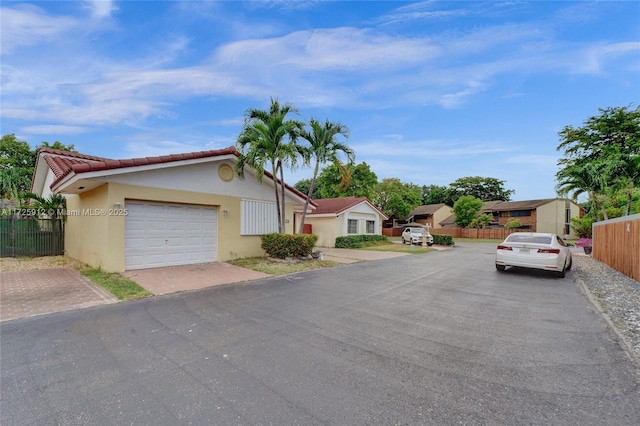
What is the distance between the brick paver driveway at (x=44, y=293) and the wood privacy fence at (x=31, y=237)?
3.80 metres

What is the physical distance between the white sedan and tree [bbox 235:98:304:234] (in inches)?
337

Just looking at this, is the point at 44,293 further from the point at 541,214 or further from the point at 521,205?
the point at 521,205

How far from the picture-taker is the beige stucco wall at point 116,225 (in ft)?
30.3

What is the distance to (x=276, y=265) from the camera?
1157 centimetres

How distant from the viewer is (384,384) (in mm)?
3115

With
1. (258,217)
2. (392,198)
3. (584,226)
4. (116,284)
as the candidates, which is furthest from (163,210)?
(584,226)

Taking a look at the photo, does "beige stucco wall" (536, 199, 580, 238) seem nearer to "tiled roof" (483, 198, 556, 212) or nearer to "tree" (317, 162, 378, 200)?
"tiled roof" (483, 198, 556, 212)

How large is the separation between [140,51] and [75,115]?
21.5 ft

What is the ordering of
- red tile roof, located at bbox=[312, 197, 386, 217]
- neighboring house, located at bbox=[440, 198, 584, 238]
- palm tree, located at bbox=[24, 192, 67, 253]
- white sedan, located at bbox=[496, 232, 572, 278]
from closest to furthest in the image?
1. white sedan, located at bbox=[496, 232, 572, 278]
2. palm tree, located at bbox=[24, 192, 67, 253]
3. red tile roof, located at bbox=[312, 197, 386, 217]
4. neighboring house, located at bbox=[440, 198, 584, 238]

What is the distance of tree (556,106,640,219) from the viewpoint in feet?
58.1

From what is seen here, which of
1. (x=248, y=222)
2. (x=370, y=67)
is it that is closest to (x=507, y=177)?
(x=370, y=67)

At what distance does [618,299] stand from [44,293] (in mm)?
13571

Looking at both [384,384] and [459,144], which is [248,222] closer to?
[384,384]

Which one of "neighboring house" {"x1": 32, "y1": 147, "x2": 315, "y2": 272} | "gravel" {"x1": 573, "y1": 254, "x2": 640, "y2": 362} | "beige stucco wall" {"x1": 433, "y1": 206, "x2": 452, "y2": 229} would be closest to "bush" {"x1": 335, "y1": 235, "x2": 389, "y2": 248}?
"neighboring house" {"x1": 32, "y1": 147, "x2": 315, "y2": 272}
